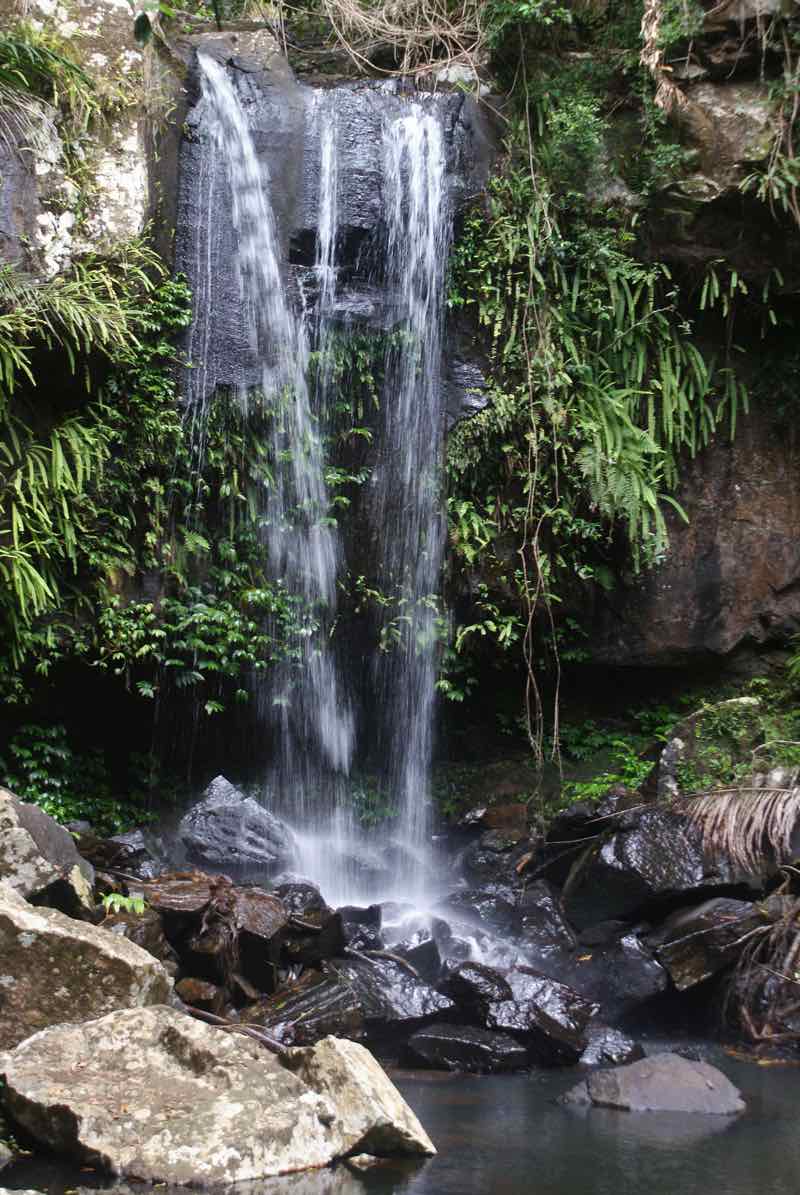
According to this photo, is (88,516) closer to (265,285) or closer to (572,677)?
(265,285)

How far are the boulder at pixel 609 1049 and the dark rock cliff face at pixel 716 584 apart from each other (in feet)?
13.7

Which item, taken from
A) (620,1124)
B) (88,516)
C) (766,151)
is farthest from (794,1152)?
(766,151)

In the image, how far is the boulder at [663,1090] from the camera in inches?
188

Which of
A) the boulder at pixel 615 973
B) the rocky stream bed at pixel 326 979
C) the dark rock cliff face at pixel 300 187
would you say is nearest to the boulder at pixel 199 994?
the rocky stream bed at pixel 326 979

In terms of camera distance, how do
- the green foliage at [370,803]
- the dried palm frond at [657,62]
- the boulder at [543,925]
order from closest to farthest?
the boulder at [543,925], the dried palm frond at [657,62], the green foliage at [370,803]

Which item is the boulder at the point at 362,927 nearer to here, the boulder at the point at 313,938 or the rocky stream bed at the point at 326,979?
the rocky stream bed at the point at 326,979

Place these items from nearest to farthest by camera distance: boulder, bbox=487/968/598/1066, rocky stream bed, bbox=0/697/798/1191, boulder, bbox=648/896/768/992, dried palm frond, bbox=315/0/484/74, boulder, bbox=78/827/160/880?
rocky stream bed, bbox=0/697/798/1191 → boulder, bbox=487/968/598/1066 → boulder, bbox=648/896/768/992 → boulder, bbox=78/827/160/880 → dried palm frond, bbox=315/0/484/74

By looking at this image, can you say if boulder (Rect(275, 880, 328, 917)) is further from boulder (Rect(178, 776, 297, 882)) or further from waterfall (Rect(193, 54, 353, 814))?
waterfall (Rect(193, 54, 353, 814))

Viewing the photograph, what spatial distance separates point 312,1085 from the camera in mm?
4207

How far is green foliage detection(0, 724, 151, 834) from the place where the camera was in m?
7.79

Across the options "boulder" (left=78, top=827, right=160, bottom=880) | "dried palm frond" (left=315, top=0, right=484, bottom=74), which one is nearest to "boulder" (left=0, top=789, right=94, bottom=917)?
"boulder" (left=78, top=827, right=160, bottom=880)

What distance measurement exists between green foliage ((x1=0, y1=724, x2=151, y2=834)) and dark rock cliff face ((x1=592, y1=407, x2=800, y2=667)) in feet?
14.4

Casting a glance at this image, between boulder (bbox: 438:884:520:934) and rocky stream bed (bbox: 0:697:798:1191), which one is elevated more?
rocky stream bed (bbox: 0:697:798:1191)

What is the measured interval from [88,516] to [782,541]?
5999 mm
